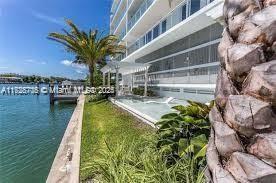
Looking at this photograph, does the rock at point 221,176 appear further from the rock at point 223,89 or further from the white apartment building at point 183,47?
the white apartment building at point 183,47

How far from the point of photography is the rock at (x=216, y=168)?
1.70 metres

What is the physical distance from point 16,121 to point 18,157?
9129mm

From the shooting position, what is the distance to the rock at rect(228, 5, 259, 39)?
64.3 inches

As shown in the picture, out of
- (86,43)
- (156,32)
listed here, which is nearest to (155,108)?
(156,32)

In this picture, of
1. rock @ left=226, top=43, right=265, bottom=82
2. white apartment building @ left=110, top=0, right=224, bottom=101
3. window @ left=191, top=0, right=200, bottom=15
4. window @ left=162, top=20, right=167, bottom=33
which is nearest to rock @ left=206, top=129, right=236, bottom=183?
rock @ left=226, top=43, right=265, bottom=82

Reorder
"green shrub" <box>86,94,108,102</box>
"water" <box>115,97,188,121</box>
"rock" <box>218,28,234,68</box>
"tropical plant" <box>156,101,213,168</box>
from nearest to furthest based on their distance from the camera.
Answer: "rock" <box>218,28,234,68</box> < "tropical plant" <box>156,101,213,168</box> < "water" <box>115,97,188,121</box> < "green shrub" <box>86,94,108,102</box>

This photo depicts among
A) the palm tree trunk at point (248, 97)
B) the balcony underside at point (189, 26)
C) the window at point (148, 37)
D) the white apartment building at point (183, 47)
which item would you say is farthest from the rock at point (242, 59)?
the window at point (148, 37)

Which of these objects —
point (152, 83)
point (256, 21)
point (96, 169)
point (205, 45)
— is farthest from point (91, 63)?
point (256, 21)

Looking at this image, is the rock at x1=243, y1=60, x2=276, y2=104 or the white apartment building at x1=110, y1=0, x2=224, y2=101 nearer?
the rock at x1=243, y1=60, x2=276, y2=104

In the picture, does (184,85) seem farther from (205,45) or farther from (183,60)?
(205,45)

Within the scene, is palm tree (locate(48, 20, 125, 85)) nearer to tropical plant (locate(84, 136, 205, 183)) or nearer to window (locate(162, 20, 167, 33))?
window (locate(162, 20, 167, 33))

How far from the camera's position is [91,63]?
2552 cm

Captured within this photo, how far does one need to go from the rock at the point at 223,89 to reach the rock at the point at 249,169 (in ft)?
1.21

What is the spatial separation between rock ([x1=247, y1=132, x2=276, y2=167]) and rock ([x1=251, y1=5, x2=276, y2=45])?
0.54 metres
